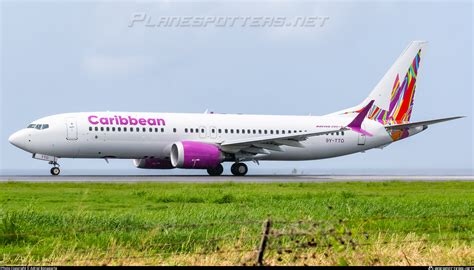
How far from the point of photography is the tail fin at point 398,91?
167 feet

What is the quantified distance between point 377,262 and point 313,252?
3.64 ft

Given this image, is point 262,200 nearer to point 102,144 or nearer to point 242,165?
point 102,144

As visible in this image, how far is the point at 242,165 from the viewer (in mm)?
45562

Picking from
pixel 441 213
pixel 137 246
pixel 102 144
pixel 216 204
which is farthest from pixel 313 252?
pixel 102 144

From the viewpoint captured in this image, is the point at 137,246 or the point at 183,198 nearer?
the point at 137,246

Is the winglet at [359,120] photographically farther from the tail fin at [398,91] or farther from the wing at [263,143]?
the tail fin at [398,91]

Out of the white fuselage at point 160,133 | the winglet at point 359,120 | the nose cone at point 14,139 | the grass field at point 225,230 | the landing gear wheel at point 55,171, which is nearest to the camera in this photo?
the grass field at point 225,230

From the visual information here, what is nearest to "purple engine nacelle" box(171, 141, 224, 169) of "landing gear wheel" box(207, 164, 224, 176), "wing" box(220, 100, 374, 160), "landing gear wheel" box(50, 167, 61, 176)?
"wing" box(220, 100, 374, 160)

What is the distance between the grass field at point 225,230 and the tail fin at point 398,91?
24248 mm

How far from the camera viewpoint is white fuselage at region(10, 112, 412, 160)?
134 ft

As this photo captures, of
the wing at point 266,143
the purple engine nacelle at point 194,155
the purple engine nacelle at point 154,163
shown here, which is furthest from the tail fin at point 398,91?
the purple engine nacelle at point 154,163

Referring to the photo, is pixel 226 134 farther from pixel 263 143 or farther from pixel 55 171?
pixel 55 171

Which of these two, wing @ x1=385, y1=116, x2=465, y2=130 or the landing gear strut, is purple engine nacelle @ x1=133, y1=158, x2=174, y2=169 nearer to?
the landing gear strut

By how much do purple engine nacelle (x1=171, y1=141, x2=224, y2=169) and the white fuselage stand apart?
0.94 meters
